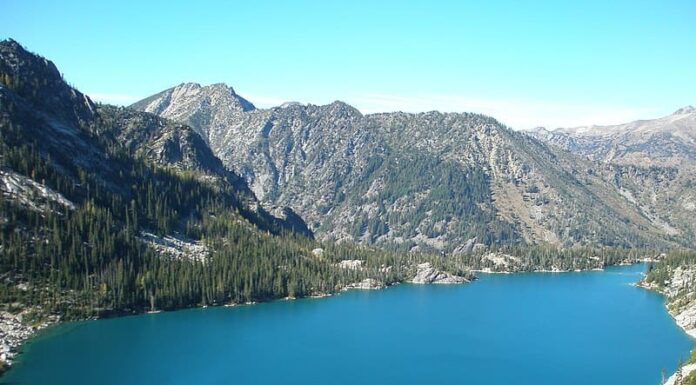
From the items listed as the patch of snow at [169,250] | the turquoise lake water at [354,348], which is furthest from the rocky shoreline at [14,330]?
the patch of snow at [169,250]

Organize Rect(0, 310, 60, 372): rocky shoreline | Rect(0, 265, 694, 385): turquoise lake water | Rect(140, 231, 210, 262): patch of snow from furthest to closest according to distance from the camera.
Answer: Rect(140, 231, 210, 262): patch of snow → Rect(0, 310, 60, 372): rocky shoreline → Rect(0, 265, 694, 385): turquoise lake water

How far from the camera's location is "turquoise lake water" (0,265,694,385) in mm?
117625

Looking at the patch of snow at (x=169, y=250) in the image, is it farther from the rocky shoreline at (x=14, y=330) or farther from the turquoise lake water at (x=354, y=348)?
the rocky shoreline at (x=14, y=330)

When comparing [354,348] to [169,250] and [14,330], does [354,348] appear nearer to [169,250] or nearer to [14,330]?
Answer: [14,330]

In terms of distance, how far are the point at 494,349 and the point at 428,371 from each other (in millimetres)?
26382

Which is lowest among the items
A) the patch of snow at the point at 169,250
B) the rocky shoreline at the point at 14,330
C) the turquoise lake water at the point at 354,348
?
the turquoise lake water at the point at 354,348

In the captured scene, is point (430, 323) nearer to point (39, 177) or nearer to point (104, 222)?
point (104, 222)

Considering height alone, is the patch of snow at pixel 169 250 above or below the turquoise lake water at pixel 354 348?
above

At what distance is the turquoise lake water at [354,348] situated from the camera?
11762cm

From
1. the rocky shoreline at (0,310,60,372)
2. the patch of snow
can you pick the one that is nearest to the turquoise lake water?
the rocky shoreline at (0,310,60,372)

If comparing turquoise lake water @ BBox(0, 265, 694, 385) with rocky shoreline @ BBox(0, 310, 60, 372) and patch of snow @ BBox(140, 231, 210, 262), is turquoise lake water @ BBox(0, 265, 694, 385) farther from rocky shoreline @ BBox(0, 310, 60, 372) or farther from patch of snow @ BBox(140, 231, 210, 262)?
patch of snow @ BBox(140, 231, 210, 262)

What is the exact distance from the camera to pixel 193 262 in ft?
626

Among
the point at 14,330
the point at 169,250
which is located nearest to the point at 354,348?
the point at 14,330

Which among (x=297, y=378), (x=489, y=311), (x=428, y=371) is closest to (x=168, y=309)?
(x=297, y=378)
